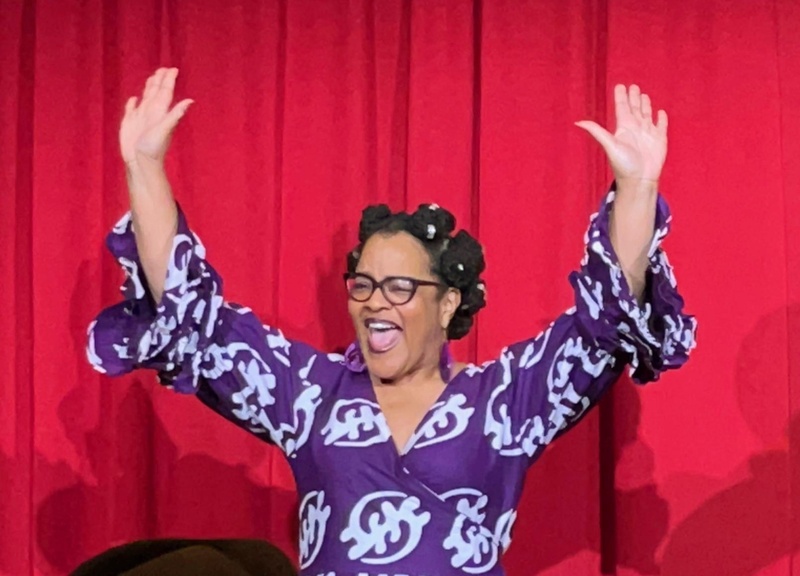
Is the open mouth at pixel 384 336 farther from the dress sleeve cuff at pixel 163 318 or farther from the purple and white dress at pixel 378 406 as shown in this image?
the dress sleeve cuff at pixel 163 318

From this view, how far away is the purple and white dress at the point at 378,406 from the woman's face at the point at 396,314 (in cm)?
6

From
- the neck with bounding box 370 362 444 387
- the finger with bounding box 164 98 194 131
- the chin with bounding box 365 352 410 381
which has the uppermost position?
the finger with bounding box 164 98 194 131

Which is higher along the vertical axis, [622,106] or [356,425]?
[622,106]

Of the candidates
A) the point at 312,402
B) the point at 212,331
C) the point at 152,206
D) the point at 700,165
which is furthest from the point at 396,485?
the point at 700,165

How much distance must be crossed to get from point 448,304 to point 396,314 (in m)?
0.09

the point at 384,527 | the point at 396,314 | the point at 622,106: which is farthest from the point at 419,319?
the point at 622,106

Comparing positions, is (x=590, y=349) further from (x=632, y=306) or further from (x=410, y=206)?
(x=410, y=206)

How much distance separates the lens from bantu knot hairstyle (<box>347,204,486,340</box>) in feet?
5.56

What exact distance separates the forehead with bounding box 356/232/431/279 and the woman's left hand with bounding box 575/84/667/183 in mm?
292

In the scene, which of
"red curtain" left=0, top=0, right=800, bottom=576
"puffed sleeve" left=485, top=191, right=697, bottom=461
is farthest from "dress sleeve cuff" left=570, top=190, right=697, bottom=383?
"red curtain" left=0, top=0, right=800, bottom=576

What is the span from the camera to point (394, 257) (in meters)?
1.67

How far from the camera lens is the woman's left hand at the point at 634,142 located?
153 cm

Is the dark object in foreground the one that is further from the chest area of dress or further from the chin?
the chin

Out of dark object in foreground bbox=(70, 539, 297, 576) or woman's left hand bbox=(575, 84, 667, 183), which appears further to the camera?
dark object in foreground bbox=(70, 539, 297, 576)
